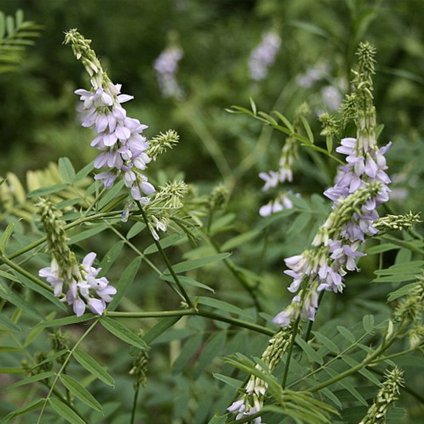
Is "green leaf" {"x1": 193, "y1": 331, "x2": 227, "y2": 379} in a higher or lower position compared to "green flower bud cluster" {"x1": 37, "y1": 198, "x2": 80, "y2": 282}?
lower

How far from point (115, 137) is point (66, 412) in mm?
492

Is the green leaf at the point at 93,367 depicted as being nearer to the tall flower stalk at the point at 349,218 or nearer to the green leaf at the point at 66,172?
the tall flower stalk at the point at 349,218

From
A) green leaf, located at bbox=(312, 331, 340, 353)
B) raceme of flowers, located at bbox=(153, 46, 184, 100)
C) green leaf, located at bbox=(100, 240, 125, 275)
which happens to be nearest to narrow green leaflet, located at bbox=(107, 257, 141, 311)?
green leaf, located at bbox=(100, 240, 125, 275)

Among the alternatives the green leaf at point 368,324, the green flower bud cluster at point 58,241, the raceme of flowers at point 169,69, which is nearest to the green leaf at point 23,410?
the green flower bud cluster at point 58,241

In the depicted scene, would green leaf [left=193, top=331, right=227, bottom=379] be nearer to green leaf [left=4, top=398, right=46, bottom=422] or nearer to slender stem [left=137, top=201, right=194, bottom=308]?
slender stem [left=137, top=201, right=194, bottom=308]

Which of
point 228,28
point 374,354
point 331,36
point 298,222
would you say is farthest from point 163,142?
point 228,28

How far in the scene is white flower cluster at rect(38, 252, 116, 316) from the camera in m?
1.17

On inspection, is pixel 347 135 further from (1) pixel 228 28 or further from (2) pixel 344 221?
(1) pixel 228 28

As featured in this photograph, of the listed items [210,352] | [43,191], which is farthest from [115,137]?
[210,352]

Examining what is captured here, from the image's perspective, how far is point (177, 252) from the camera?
3.97m

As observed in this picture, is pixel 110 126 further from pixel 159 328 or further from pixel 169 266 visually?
pixel 159 328

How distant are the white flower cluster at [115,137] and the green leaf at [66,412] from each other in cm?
40

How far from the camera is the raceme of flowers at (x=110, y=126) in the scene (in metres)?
1.18

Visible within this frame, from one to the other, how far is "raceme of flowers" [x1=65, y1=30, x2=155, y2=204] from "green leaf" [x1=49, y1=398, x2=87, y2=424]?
15.6 inches
